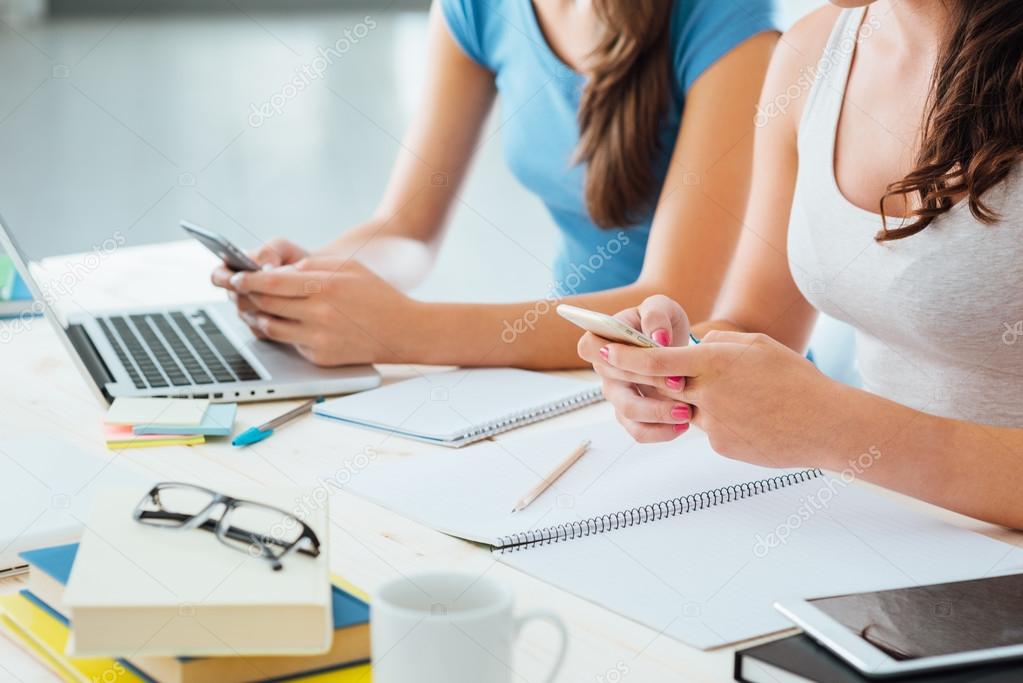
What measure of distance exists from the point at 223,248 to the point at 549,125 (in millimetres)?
691

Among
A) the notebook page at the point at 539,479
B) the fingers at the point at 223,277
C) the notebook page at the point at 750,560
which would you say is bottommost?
the notebook page at the point at 539,479

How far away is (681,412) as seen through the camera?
1.04m

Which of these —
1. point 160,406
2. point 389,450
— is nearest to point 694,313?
point 389,450

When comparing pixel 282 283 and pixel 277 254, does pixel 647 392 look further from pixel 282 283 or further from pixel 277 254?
pixel 277 254

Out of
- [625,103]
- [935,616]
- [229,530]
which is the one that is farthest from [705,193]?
[229,530]

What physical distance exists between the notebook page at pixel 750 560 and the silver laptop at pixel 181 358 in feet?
1.76

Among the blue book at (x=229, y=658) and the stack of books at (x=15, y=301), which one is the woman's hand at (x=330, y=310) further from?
the blue book at (x=229, y=658)

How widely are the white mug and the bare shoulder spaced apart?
1062mm

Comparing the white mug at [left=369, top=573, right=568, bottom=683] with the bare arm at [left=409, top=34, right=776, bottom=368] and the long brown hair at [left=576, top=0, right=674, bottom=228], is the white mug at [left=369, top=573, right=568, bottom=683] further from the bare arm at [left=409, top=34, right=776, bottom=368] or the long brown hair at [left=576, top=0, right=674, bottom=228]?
the long brown hair at [left=576, top=0, right=674, bottom=228]

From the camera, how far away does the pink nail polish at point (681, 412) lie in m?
1.04

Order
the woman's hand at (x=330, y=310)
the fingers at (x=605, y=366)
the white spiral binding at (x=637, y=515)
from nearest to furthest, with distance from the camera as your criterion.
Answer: the white spiral binding at (x=637, y=515), the fingers at (x=605, y=366), the woman's hand at (x=330, y=310)

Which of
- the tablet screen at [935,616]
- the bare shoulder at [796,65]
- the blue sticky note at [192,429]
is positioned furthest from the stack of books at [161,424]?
the bare shoulder at [796,65]

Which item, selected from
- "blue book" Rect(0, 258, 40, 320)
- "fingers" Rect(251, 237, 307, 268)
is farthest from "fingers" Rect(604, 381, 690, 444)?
→ "blue book" Rect(0, 258, 40, 320)

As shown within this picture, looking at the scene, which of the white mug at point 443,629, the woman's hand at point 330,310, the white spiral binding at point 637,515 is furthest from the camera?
the woman's hand at point 330,310
